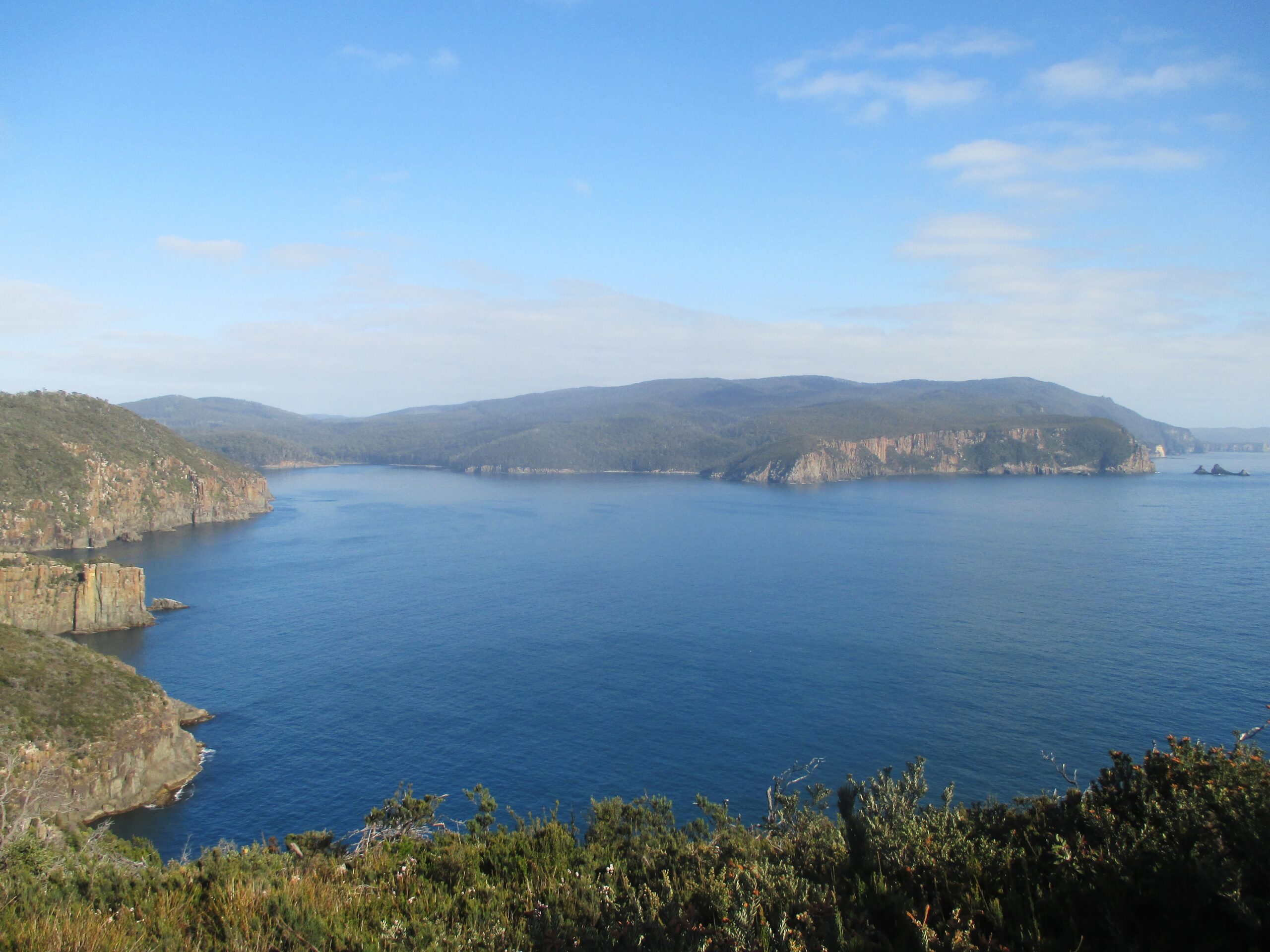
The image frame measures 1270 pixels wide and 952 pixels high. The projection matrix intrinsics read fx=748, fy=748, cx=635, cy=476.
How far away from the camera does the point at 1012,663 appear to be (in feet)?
145

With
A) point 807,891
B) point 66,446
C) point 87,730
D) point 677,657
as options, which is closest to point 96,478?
point 66,446

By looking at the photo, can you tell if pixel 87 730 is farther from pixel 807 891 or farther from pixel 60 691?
pixel 807 891

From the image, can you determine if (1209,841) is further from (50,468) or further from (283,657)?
(50,468)

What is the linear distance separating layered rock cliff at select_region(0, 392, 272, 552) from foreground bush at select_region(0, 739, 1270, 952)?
280 feet

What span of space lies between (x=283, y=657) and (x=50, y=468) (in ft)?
200

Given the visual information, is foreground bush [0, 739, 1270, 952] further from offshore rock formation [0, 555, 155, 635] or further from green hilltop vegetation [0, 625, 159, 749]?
offshore rock formation [0, 555, 155, 635]

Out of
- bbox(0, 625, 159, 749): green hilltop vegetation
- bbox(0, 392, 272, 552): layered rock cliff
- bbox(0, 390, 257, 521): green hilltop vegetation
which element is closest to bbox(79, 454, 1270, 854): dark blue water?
bbox(0, 625, 159, 749): green hilltop vegetation

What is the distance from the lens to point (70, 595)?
5391 centimetres

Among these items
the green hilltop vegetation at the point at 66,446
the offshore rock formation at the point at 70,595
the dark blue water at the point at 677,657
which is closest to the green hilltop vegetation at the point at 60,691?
the dark blue water at the point at 677,657

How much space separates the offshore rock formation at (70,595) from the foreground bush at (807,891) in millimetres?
49057

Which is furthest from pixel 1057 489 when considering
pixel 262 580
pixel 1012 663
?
pixel 262 580

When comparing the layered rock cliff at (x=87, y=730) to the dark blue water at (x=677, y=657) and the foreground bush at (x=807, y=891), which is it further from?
the foreground bush at (x=807, y=891)

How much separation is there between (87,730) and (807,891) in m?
33.6

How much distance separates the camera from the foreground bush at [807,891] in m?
7.46
